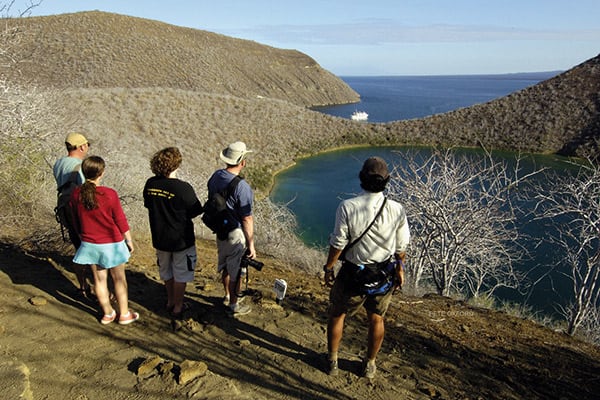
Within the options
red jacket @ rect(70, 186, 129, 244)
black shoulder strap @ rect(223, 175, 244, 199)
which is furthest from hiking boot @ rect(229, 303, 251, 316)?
red jacket @ rect(70, 186, 129, 244)

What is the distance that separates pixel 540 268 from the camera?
45.0 feet

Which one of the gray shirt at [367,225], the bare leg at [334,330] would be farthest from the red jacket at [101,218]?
the bare leg at [334,330]

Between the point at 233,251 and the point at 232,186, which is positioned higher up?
the point at 232,186

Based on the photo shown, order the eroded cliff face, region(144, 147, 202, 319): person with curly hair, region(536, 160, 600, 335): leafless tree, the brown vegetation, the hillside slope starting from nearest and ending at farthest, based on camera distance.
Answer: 1. the brown vegetation
2. region(144, 147, 202, 319): person with curly hair
3. region(536, 160, 600, 335): leafless tree
4. the hillside slope
5. the eroded cliff face

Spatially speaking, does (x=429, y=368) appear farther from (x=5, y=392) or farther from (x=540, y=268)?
(x=540, y=268)

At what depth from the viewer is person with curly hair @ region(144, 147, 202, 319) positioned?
142 inches

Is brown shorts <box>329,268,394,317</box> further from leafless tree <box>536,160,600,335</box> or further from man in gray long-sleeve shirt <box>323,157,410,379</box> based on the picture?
leafless tree <box>536,160,600,335</box>

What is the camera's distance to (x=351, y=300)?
125 inches

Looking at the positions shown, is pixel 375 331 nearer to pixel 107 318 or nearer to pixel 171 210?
pixel 171 210

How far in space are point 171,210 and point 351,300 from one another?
1807mm

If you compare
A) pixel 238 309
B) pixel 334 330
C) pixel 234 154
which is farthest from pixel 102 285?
pixel 334 330

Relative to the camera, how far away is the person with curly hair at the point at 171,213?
11.8ft

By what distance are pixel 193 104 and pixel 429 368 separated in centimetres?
3065

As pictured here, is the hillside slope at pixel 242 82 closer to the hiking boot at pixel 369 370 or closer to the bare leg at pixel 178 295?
the bare leg at pixel 178 295
